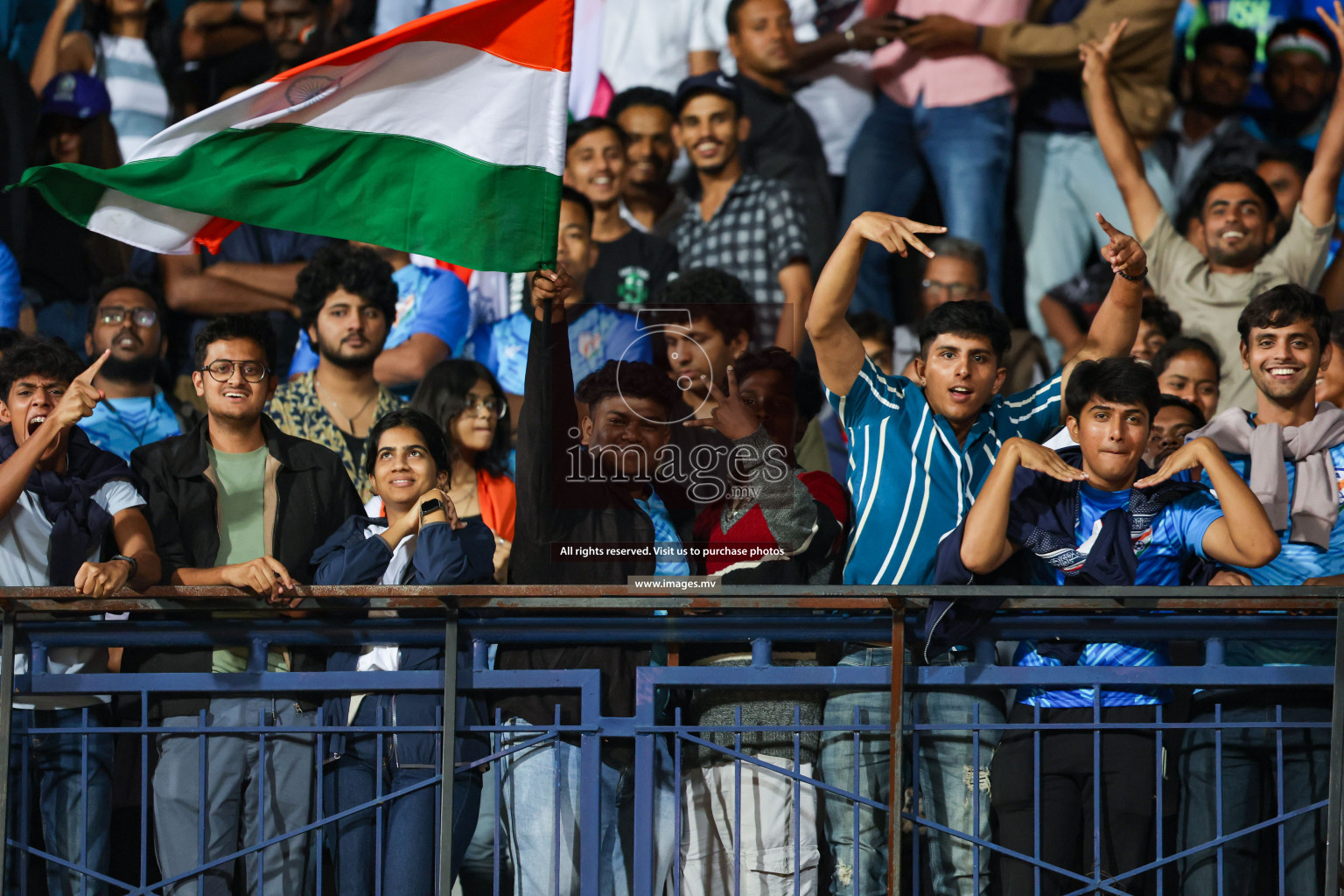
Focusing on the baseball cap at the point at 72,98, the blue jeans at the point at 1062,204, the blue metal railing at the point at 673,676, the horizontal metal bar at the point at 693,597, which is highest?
the baseball cap at the point at 72,98

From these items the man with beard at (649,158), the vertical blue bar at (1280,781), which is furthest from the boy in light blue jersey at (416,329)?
the vertical blue bar at (1280,781)

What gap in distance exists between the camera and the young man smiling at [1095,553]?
3.92m

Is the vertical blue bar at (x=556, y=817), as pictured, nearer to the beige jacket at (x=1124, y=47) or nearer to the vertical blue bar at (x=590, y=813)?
the vertical blue bar at (x=590, y=813)

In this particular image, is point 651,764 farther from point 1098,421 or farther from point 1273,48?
point 1273,48

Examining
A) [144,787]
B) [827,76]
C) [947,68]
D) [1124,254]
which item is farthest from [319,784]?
[947,68]

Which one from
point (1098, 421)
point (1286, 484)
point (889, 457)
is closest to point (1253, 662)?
point (1286, 484)

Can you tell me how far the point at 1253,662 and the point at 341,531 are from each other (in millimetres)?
2733

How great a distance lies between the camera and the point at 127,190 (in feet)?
14.8

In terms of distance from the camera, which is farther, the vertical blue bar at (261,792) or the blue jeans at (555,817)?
the blue jeans at (555,817)

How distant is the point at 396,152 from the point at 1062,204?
3707 millimetres

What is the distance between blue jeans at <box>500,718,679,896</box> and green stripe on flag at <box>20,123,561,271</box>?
1.50m

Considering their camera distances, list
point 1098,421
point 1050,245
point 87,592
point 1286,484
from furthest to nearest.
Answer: point 1050,245 → point 1286,484 → point 1098,421 → point 87,592

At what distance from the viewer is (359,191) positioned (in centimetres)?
461

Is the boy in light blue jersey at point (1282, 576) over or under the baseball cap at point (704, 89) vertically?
under
